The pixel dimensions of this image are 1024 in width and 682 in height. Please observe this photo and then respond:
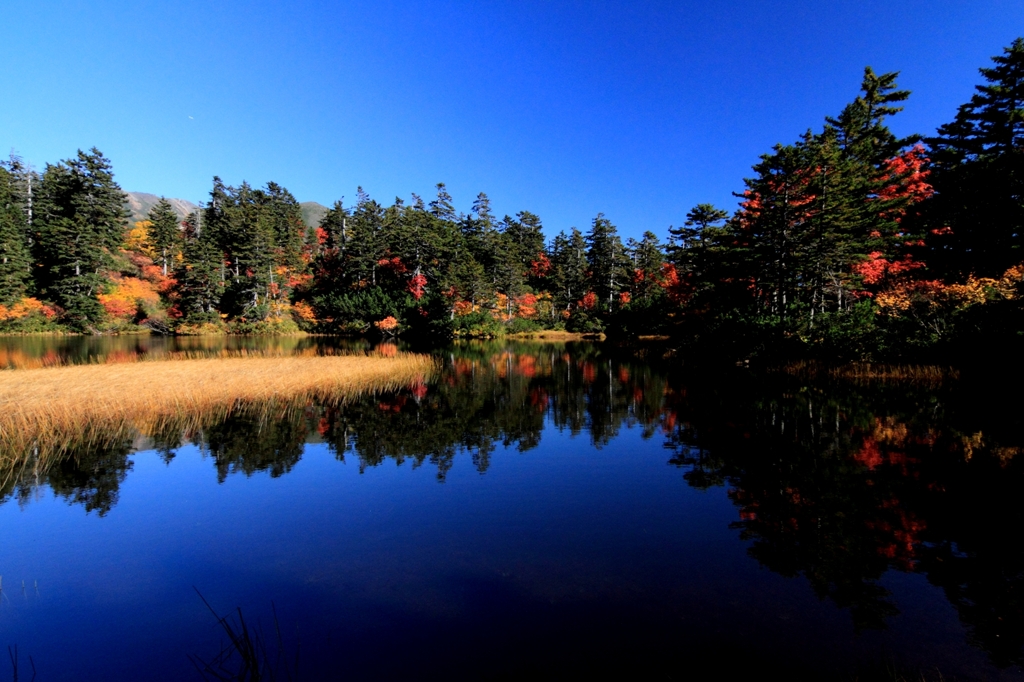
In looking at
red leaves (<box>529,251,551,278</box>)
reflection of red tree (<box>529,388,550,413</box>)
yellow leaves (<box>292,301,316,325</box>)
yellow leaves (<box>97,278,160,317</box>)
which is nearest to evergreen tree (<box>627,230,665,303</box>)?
red leaves (<box>529,251,551,278</box>)

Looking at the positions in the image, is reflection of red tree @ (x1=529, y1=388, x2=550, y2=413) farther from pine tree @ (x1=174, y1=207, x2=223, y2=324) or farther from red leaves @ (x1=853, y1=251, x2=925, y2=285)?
pine tree @ (x1=174, y1=207, x2=223, y2=324)

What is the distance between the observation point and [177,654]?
4.96m

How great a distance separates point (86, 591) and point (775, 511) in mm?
10699

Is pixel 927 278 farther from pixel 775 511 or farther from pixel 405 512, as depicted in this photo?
→ pixel 405 512

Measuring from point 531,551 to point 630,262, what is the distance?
210ft

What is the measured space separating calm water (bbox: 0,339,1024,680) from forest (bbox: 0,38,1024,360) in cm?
1379

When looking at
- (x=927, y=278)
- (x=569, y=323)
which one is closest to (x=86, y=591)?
(x=927, y=278)

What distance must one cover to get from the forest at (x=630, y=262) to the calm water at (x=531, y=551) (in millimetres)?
13792

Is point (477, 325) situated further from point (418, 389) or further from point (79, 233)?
point (79, 233)

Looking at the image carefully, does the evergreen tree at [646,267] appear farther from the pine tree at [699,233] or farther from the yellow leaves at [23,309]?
the yellow leaves at [23,309]

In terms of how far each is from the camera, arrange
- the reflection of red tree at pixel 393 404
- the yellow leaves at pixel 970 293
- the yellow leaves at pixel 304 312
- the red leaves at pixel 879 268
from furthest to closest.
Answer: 1. the yellow leaves at pixel 304 312
2. the red leaves at pixel 879 268
3. the yellow leaves at pixel 970 293
4. the reflection of red tree at pixel 393 404

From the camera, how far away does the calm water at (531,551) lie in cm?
500

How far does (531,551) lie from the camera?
7297 mm

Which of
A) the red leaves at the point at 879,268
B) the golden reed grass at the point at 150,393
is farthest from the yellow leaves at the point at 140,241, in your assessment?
the red leaves at the point at 879,268
